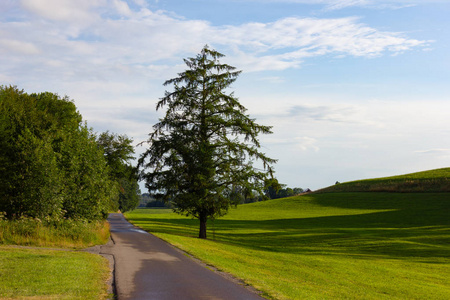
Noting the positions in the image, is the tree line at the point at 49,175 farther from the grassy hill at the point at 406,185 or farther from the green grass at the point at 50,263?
the grassy hill at the point at 406,185

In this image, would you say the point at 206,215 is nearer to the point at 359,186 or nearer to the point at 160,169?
the point at 160,169

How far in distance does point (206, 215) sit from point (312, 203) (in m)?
56.9

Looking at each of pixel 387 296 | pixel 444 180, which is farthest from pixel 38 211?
pixel 444 180

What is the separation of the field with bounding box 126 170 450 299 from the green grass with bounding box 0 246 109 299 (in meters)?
4.46

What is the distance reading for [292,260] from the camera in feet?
79.5

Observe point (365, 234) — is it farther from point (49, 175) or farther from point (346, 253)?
point (49, 175)

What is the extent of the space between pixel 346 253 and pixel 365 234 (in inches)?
476

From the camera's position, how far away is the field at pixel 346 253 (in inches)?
617

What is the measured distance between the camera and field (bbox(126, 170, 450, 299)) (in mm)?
15680

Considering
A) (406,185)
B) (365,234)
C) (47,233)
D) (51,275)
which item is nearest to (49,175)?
(47,233)

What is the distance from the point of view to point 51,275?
12508 millimetres

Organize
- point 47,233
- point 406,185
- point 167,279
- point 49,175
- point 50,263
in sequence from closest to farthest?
Result: point 167,279 → point 50,263 → point 47,233 → point 49,175 → point 406,185

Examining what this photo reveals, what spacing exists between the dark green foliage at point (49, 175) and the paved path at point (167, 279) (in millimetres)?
6036

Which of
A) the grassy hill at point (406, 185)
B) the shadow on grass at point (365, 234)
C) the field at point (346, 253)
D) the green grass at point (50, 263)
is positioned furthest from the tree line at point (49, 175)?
the grassy hill at point (406, 185)
